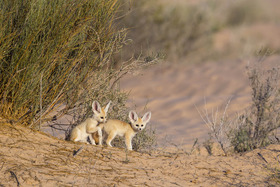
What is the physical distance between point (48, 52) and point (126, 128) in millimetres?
1763

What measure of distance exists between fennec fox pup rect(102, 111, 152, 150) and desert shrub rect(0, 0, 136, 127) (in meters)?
0.61

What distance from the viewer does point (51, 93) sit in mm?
6160

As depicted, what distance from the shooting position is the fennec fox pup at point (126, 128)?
21.7 ft

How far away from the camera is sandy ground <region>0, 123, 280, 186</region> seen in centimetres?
498

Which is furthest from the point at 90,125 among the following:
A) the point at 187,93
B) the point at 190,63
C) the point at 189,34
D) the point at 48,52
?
the point at 189,34

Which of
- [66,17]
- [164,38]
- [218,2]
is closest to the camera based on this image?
[66,17]

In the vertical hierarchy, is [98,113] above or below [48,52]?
below

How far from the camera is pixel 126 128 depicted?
6.79m

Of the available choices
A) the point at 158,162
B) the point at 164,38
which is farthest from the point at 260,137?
the point at 164,38

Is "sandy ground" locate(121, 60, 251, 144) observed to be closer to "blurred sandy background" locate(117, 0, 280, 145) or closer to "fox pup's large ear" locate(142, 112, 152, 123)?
"blurred sandy background" locate(117, 0, 280, 145)

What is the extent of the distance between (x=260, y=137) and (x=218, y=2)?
1228 inches

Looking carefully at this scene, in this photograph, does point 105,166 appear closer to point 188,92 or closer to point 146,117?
point 146,117

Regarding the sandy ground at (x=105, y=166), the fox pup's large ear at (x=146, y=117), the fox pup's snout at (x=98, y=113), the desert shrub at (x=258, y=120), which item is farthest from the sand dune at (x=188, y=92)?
the sandy ground at (x=105, y=166)

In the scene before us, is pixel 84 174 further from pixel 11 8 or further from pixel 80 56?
pixel 11 8
